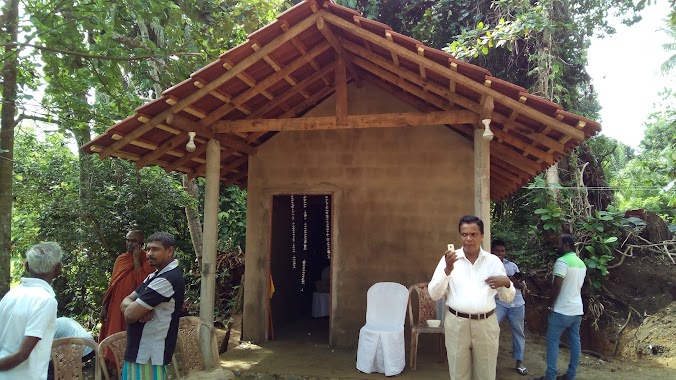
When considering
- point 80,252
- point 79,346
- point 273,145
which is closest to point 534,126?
point 273,145

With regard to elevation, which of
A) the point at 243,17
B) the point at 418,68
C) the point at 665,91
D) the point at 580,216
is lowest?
the point at 580,216

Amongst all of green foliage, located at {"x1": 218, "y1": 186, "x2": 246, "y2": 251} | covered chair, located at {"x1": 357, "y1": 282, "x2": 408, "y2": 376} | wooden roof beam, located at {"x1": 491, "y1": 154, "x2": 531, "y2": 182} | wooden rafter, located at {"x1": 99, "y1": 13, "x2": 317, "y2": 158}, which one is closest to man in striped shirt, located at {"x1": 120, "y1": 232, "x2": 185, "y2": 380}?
wooden rafter, located at {"x1": 99, "y1": 13, "x2": 317, "y2": 158}

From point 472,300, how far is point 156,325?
2.18 metres

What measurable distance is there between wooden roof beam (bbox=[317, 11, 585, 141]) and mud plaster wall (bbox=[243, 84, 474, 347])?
69.5 inches

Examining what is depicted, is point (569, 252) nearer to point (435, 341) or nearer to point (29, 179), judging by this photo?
point (435, 341)

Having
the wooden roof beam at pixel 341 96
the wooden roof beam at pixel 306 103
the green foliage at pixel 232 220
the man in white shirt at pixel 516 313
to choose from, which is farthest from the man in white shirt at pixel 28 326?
the green foliage at pixel 232 220

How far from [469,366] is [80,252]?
6638 mm

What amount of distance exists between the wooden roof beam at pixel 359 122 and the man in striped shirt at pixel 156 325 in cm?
244

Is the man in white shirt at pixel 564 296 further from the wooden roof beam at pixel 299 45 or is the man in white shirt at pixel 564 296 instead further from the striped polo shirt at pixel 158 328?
the striped polo shirt at pixel 158 328

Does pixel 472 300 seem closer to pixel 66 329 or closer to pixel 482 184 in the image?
pixel 482 184

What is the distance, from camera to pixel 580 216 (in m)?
8.88

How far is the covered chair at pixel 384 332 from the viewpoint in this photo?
4848mm

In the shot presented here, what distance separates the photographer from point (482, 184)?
455cm

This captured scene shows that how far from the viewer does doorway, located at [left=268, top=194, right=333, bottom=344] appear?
21.9 feet
